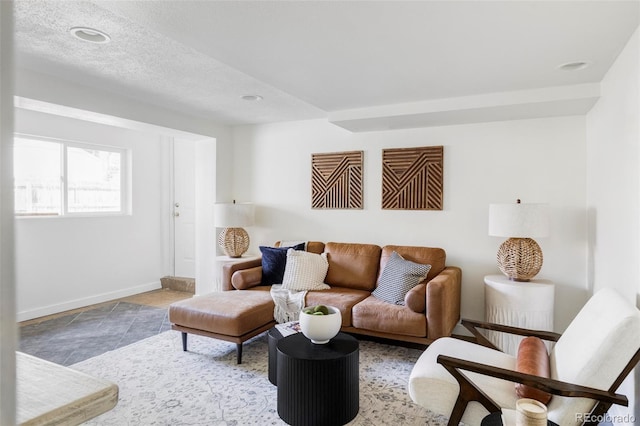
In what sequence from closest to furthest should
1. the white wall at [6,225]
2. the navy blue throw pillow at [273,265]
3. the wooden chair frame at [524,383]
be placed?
the white wall at [6,225] → the wooden chair frame at [524,383] → the navy blue throw pillow at [273,265]

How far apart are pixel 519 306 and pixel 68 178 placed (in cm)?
528

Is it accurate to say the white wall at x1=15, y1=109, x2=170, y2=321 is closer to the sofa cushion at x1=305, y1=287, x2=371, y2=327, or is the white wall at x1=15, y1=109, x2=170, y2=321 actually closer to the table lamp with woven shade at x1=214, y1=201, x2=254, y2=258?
the table lamp with woven shade at x1=214, y1=201, x2=254, y2=258

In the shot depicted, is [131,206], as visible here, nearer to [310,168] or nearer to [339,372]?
[310,168]

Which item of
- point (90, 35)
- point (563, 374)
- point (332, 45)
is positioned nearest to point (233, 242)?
point (90, 35)

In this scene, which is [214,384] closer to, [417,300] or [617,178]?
[417,300]

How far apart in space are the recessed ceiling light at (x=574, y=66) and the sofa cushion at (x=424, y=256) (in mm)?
1896

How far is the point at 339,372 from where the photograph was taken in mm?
2270

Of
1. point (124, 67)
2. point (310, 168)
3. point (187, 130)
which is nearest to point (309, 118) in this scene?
point (310, 168)

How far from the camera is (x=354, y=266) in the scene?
4.09m

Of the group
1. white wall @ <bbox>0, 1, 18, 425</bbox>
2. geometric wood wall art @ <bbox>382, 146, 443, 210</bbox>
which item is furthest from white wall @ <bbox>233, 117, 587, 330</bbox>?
white wall @ <bbox>0, 1, 18, 425</bbox>

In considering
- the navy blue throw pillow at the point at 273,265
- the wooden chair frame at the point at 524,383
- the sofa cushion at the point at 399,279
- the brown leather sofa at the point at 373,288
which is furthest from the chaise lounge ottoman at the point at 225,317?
the wooden chair frame at the point at 524,383

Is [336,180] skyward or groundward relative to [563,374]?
skyward

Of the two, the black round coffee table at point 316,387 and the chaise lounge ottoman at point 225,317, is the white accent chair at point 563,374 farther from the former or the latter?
→ the chaise lounge ottoman at point 225,317

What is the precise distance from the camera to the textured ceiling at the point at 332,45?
193cm
